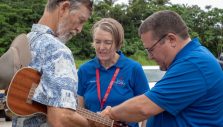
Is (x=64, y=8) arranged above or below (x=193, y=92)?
above

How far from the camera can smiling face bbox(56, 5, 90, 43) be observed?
2.67 metres

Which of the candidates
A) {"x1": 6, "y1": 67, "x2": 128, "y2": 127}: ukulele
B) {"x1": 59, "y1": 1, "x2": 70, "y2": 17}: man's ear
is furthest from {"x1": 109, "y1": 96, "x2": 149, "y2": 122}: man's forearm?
{"x1": 59, "y1": 1, "x2": 70, "y2": 17}: man's ear

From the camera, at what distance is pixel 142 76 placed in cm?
409

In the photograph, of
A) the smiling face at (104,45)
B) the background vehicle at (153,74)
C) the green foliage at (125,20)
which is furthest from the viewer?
the green foliage at (125,20)

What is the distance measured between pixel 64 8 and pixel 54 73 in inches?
17.0

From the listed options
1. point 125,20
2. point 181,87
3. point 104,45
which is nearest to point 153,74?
point 104,45

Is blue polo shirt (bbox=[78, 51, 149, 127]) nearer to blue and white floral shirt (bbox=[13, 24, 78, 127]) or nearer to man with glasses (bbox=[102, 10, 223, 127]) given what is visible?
man with glasses (bbox=[102, 10, 223, 127])

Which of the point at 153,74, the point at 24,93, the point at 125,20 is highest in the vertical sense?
the point at 24,93

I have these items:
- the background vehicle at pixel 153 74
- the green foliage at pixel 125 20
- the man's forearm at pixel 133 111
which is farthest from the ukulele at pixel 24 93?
the green foliage at pixel 125 20

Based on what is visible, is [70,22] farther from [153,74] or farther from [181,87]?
[153,74]

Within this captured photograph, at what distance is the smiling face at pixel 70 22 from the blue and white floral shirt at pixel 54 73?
138 mm

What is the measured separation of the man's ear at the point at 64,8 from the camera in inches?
104

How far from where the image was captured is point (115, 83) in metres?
4.06

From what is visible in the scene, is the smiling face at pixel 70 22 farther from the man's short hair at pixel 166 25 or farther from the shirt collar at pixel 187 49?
the shirt collar at pixel 187 49
